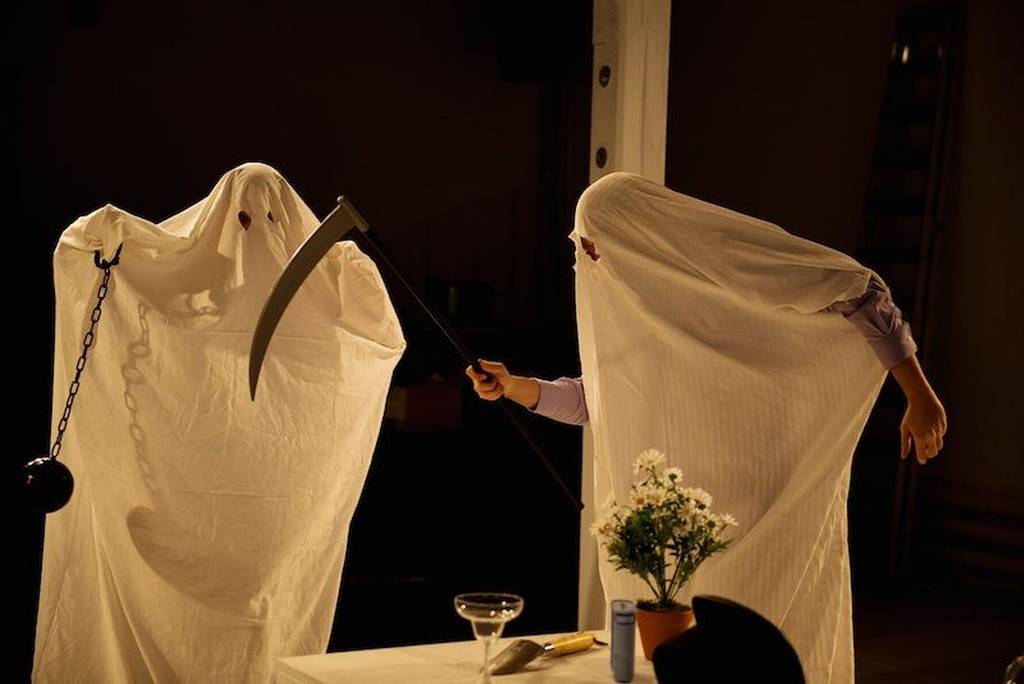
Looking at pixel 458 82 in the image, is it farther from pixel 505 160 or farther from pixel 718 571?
pixel 718 571

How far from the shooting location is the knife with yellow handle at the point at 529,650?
6.88 feet

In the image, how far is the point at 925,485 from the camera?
574 centimetres

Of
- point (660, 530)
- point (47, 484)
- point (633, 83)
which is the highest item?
point (633, 83)

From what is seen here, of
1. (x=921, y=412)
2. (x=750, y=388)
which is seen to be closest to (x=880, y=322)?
(x=921, y=412)

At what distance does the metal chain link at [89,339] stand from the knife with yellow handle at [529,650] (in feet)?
3.96

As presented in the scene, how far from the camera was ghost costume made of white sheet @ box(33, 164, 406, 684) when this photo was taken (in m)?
2.88

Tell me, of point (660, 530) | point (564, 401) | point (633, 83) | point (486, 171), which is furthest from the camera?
point (486, 171)

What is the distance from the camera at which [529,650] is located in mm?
2139

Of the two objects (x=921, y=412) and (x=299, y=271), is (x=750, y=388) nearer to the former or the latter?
(x=921, y=412)

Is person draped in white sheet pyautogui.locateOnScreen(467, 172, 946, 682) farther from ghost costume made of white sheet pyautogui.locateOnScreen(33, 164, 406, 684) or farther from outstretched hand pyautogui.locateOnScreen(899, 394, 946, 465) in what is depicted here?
ghost costume made of white sheet pyautogui.locateOnScreen(33, 164, 406, 684)

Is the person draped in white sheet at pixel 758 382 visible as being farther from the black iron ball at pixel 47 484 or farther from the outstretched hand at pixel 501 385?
the black iron ball at pixel 47 484

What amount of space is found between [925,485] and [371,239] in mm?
4181

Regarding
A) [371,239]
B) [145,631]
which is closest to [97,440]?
[145,631]

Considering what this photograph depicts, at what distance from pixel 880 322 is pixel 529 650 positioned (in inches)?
41.2
